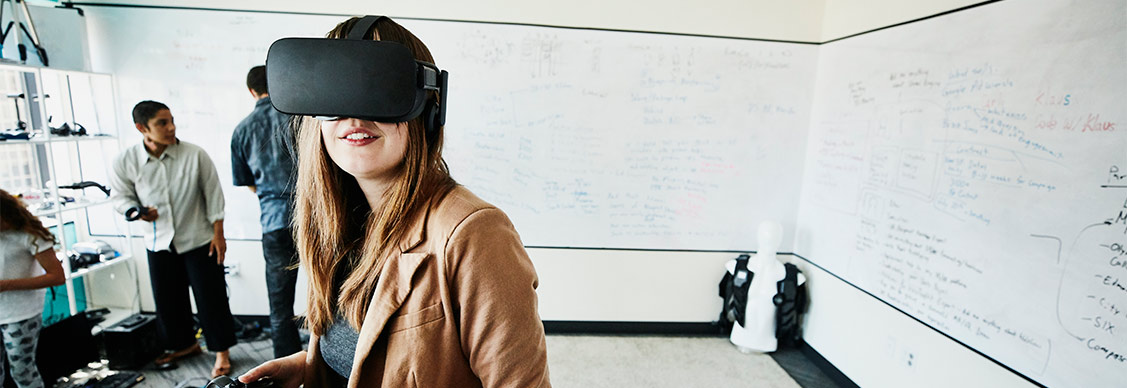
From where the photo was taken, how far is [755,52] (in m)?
2.58

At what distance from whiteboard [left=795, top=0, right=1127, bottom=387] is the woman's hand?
2086 millimetres

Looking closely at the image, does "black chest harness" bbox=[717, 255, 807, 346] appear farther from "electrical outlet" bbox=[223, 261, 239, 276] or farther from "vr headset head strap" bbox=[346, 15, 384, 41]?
"electrical outlet" bbox=[223, 261, 239, 276]

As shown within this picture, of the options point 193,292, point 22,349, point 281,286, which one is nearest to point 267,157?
point 281,286

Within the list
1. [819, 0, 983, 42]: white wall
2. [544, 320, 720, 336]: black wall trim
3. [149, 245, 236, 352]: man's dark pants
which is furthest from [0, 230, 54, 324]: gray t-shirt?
[819, 0, 983, 42]: white wall

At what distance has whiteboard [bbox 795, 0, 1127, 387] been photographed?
53.3 inches

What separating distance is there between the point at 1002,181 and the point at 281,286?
9.17ft

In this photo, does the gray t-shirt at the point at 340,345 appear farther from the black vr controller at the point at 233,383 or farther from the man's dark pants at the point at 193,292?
the man's dark pants at the point at 193,292

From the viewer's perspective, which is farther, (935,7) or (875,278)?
(875,278)

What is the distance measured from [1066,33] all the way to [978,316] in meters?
0.97

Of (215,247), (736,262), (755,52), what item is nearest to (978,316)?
(736,262)

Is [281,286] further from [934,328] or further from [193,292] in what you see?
[934,328]

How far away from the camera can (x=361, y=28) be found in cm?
65

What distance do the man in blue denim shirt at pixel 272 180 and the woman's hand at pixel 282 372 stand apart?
1.15 metres

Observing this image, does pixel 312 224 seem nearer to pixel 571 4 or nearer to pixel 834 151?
pixel 571 4
